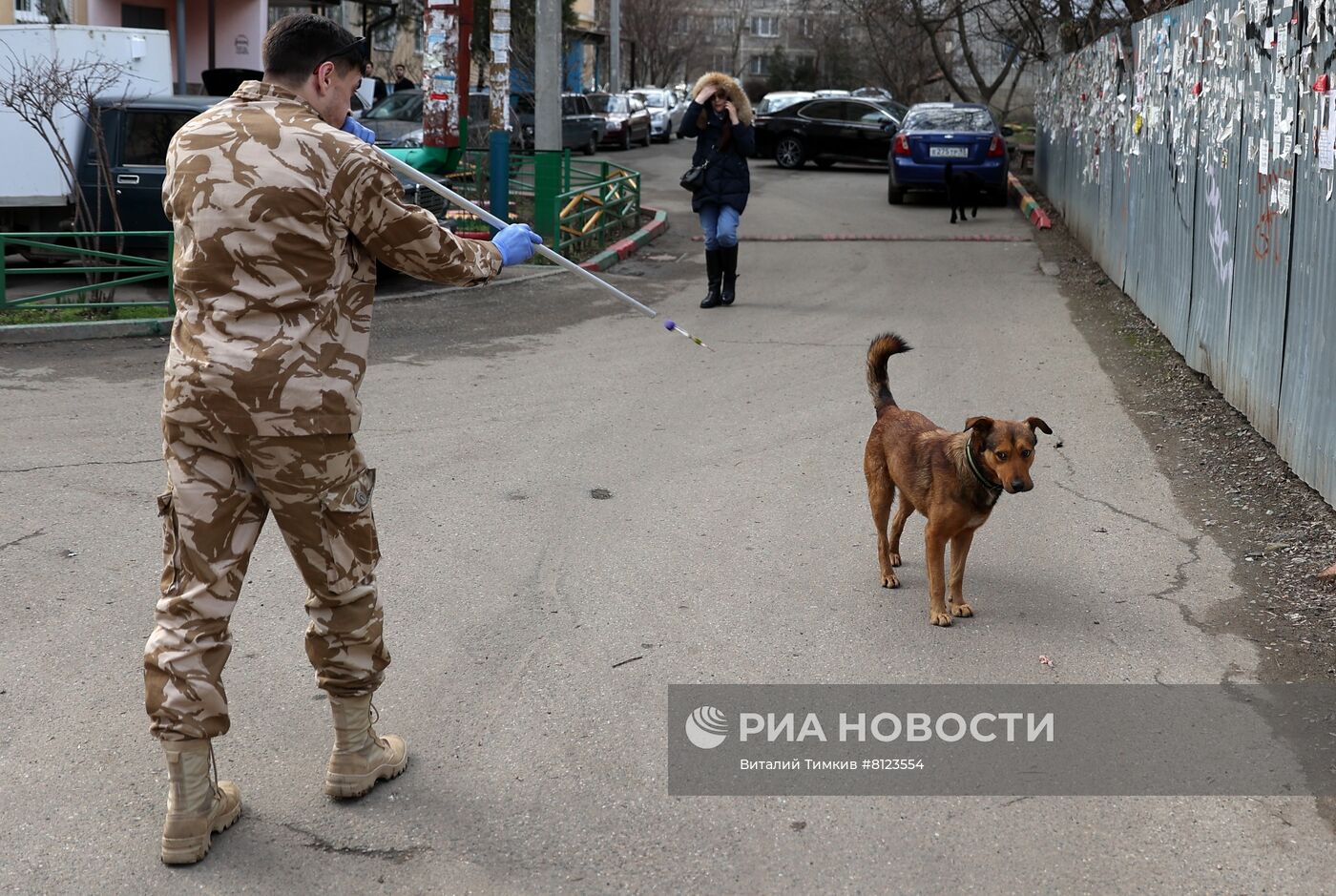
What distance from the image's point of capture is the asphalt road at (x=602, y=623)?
350 centimetres

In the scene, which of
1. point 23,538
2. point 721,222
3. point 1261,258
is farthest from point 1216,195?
point 23,538

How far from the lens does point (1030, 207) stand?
66.0 feet

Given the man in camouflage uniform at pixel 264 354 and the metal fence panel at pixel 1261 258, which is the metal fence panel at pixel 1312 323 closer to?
the metal fence panel at pixel 1261 258

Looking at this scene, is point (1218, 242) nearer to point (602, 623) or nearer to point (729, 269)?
point (729, 269)

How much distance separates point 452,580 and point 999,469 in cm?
222

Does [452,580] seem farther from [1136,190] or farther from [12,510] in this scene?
[1136,190]

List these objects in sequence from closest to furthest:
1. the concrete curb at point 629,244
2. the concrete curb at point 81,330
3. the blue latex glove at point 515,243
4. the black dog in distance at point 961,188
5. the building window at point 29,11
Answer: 1. the blue latex glove at point 515,243
2. the concrete curb at point 81,330
3. the concrete curb at point 629,244
4. the building window at point 29,11
5. the black dog in distance at point 961,188

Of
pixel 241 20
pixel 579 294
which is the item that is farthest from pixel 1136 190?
pixel 241 20

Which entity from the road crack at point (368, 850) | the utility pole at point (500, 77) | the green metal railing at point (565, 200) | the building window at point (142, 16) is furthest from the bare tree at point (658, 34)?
the road crack at point (368, 850)

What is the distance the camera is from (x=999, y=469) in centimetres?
474

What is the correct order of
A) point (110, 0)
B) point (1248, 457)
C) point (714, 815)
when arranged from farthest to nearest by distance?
point (110, 0) → point (1248, 457) → point (714, 815)

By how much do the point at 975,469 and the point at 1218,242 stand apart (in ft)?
16.1

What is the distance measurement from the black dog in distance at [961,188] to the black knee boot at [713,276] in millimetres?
7769

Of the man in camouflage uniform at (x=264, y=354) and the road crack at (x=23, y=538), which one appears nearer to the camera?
the man in camouflage uniform at (x=264, y=354)
